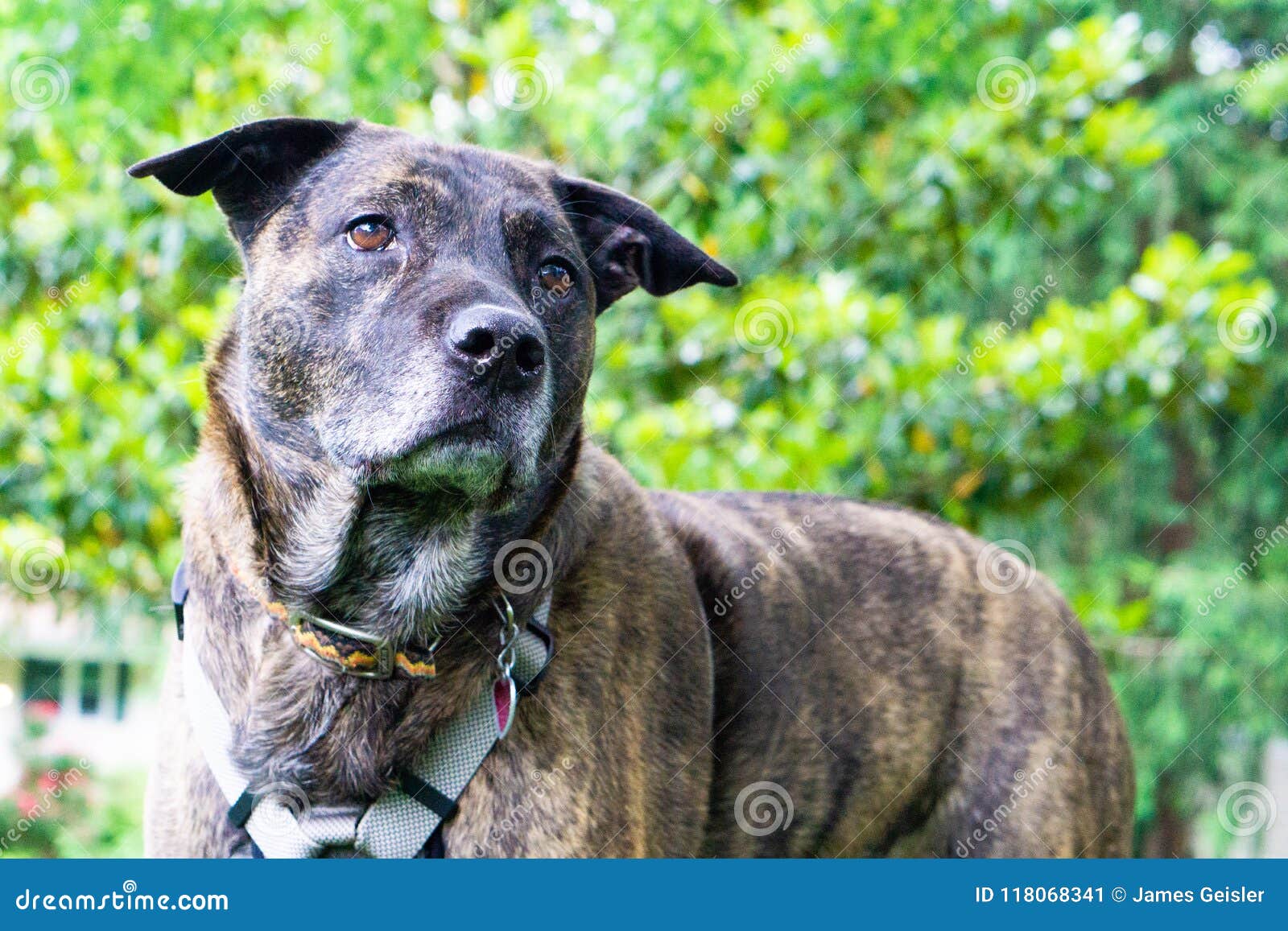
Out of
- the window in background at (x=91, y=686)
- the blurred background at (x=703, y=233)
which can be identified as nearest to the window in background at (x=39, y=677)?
the window in background at (x=91, y=686)

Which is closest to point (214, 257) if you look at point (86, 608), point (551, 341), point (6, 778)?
point (86, 608)

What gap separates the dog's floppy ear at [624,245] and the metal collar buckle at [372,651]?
1.13 metres

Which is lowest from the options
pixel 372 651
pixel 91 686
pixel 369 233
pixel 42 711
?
pixel 91 686

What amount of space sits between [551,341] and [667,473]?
2181 millimetres

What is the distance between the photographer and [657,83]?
469 centimetres

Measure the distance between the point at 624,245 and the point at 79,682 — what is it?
1161 cm

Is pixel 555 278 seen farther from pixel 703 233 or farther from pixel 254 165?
pixel 703 233

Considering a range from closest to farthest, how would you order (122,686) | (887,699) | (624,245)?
(624,245)
(887,699)
(122,686)

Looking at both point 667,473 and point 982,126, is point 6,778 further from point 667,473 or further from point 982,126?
point 982,126

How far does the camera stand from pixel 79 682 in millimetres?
12688

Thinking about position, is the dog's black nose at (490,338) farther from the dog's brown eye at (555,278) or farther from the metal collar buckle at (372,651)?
the metal collar buckle at (372,651)

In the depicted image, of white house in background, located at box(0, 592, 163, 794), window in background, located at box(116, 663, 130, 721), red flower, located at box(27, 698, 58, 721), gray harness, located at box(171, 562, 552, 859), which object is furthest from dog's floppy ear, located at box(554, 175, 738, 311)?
window in background, located at box(116, 663, 130, 721)

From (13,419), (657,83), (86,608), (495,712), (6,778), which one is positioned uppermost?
(657,83)

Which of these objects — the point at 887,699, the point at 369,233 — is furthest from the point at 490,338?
the point at 887,699
